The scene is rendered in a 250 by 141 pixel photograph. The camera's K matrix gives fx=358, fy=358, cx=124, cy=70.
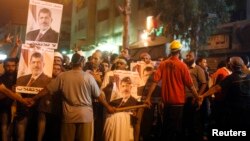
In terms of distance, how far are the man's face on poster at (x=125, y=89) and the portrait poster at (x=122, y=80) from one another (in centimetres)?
3

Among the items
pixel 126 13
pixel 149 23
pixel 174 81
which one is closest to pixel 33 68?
pixel 174 81

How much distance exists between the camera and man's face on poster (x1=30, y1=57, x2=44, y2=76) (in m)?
7.43

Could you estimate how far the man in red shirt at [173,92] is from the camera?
7.57 metres

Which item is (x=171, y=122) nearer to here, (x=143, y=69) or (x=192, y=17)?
(x=143, y=69)

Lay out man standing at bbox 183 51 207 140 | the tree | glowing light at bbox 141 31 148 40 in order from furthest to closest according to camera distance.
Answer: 1. glowing light at bbox 141 31 148 40
2. the tree
3. man standing at bbox 183 51 207 140

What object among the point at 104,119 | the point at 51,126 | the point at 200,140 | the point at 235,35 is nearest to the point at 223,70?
the point at 200,140

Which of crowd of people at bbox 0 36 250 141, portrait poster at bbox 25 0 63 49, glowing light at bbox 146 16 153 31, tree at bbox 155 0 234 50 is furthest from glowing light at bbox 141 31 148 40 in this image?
portrait poster at bbox 25 0 63 49

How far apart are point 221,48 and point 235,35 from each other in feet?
4.14

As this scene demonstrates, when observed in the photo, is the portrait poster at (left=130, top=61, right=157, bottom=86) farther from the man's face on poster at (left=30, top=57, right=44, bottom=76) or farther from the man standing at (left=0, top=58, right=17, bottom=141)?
the man standing at (left=0, top=58, right=17, bottom=141)

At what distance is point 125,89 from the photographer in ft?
25.9

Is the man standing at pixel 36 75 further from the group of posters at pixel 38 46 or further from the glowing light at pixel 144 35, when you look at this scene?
the glowing light at pixel 144 35

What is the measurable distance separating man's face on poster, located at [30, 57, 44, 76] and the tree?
1023 cm

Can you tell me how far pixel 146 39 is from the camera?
1110 inches

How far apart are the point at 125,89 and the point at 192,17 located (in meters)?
9.67
